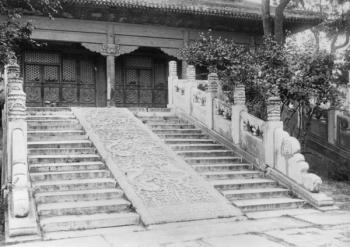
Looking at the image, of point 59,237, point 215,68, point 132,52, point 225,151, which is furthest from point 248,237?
point 132,52

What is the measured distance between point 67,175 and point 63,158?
2.18 feet

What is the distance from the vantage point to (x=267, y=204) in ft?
23.1

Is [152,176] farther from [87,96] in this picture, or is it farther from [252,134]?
[87,96]

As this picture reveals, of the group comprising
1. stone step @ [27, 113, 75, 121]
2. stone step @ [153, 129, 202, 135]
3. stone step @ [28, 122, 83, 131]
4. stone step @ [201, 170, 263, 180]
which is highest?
stone step @ [27, 113, 75, 121]

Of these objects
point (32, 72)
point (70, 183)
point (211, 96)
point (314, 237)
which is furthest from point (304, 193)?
point (32, 72)

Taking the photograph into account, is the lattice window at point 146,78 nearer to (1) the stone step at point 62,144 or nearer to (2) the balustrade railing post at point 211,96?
(2) the balustrade railing post at point 211,96

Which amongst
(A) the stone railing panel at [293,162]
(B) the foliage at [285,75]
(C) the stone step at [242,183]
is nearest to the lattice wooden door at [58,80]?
(B) the foliage at [285,75]

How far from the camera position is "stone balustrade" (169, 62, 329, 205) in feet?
25.5

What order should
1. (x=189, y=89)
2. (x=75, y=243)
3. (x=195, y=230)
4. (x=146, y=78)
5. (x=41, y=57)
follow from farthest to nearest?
(x=146, y=78) → (x=41, y=57) → (x=189, y=89) → (x=195, y=230) → (x=75, y=243)

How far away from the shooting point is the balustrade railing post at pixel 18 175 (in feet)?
18.0

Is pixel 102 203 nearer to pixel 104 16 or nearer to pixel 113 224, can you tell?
pixel 113 224

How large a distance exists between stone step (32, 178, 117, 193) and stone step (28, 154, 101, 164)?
0.78 metres

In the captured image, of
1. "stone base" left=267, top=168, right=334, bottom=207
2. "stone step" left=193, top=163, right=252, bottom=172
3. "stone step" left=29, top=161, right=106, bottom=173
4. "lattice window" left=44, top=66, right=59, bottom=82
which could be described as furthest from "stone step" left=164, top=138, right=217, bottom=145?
"lattice window" left=44, top=66, right=59, bottom=82

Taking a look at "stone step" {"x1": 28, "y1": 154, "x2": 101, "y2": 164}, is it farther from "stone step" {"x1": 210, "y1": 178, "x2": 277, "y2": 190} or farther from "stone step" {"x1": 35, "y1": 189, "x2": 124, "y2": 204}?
"stone step" {"x1": 210, "y1": 178, "x2": 277, "y2": 190}
